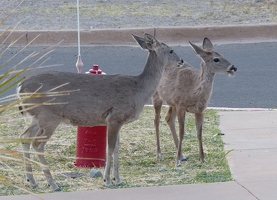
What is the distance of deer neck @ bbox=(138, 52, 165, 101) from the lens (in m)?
8.01

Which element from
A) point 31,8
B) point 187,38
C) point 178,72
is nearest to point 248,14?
point 187,38

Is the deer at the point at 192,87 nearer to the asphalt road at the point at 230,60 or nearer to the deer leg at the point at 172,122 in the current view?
the deer leg at the point at 172,122

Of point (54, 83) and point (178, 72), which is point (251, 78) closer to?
point (178, 72)

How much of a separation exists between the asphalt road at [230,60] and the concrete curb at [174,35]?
0.92 feet

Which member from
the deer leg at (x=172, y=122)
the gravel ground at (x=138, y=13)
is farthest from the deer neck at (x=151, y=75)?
the gravel ground at (x=138, y=13)

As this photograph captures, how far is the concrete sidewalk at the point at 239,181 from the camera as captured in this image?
6812mm

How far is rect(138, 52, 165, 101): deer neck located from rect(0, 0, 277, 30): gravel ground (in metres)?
8.04

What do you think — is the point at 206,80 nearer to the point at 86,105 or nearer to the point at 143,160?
the point at 143,160

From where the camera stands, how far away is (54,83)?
7.58 metres

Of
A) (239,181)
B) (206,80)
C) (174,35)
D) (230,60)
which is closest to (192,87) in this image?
(206,80)

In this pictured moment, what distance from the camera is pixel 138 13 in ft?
57.9

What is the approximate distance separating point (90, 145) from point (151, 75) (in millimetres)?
1034

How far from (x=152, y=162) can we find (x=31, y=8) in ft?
34.7

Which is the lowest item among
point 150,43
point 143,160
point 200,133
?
point 143,160
